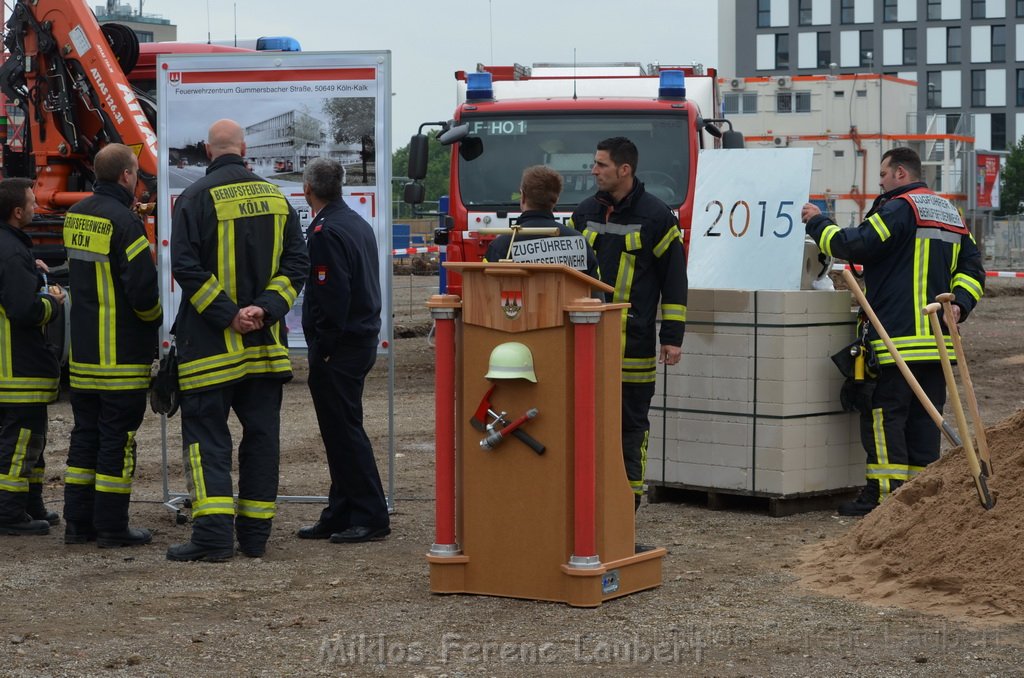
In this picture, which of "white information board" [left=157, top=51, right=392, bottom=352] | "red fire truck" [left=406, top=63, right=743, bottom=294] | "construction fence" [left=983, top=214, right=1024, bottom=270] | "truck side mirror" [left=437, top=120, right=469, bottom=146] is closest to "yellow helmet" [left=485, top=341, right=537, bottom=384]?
"white information board" [left=157, top=51, right=392, bottom=352]

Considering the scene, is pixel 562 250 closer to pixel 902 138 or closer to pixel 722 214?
pixel 722 214

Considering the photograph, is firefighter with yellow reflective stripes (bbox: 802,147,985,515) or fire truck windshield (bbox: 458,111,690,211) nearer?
firefighter with yellow reflective stripes (bbox: 802,147,985,515)

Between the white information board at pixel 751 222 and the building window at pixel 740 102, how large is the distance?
122 feet

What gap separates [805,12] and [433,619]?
3780 inches

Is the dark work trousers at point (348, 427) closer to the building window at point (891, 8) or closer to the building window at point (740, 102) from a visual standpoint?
the building window at point (740, 102)

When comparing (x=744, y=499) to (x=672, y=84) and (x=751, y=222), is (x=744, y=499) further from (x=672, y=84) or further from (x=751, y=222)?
(x=672, y=84)

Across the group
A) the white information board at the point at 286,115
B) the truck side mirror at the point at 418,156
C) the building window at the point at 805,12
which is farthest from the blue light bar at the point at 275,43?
the building window at the point at 805,12

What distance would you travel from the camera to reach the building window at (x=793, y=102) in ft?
148

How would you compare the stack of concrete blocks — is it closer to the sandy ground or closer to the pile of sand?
the sandy ground

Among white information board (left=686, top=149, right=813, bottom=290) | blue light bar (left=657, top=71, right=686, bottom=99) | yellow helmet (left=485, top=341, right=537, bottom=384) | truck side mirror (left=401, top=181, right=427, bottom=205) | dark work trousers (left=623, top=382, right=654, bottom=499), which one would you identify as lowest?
dark work trousers (left=623, top=382, right=654, bottom=499)

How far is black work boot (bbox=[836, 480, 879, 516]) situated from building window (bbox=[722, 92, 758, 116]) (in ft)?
126

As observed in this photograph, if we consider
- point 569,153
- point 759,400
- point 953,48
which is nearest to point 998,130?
point 953,48

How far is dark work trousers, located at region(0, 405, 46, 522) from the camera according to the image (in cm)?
812

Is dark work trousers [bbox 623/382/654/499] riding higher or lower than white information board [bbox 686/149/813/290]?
lower
